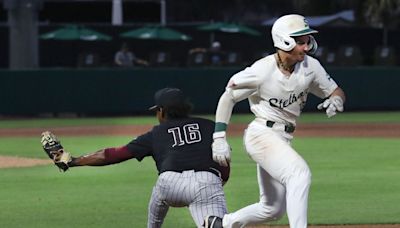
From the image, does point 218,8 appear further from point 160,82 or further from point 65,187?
point 65,187

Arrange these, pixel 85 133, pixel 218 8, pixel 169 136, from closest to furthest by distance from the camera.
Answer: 1. pixel 169 136
2. pixel 85 133
3. pixel 218 8

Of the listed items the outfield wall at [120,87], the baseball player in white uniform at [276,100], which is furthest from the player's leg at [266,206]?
the outfield wall at [120,87]

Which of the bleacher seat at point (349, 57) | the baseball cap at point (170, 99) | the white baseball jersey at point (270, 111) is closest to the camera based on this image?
the baseball cap at point (170, 99)

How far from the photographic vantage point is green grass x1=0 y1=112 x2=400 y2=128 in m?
27.8

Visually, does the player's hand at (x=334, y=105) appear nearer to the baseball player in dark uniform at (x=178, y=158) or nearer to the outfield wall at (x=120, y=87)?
the baseball player in dark uniform at (x=178, y=158)

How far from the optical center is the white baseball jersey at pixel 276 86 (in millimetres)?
8969

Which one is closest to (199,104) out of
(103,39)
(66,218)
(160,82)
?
(160,82)

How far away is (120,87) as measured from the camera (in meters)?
29.6

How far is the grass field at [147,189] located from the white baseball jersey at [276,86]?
8.82 feet

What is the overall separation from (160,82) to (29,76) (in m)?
3.27

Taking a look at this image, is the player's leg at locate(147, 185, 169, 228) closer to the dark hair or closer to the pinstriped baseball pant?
the pinstriped baseball pant

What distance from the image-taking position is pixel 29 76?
29.1m

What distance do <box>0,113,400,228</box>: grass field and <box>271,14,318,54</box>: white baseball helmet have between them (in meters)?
3.03

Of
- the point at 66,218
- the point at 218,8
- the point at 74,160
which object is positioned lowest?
the point at 218,8
